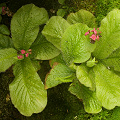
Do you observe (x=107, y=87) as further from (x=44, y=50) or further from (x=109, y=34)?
(x=44, y=50)

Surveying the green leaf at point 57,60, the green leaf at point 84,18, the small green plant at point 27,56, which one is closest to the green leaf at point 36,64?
the small green plant at point 27,56

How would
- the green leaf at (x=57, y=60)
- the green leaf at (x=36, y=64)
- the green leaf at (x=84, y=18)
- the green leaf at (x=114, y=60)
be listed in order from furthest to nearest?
the green leaf at (x=36, y=64) → the green leaf at (x=57, y=60) → the green leaf at (x=84, y=18) → the green leaf at (x=114, y=60)

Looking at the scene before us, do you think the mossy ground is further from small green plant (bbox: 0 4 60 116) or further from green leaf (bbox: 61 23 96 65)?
green leaf (bbox: 61 23 96 65)

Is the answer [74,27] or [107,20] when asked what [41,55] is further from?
[107,20]

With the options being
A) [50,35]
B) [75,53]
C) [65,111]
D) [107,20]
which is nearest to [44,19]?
[50,35]

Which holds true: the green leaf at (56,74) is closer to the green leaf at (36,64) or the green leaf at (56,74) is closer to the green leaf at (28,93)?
the green leaf at (28,93)

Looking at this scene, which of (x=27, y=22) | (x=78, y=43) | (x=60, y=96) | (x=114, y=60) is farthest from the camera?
(x=60, y=96)

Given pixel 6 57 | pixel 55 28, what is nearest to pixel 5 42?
pixel 6 57
